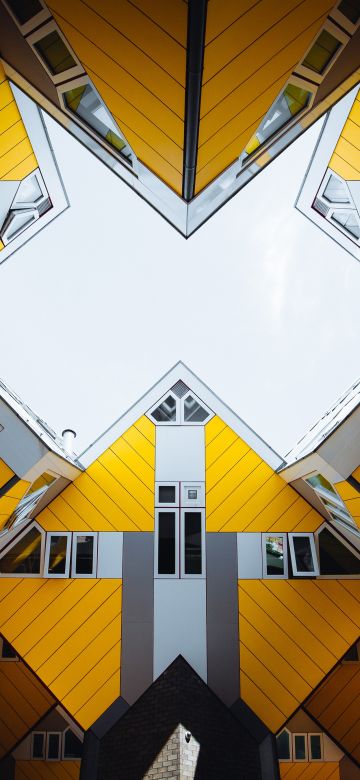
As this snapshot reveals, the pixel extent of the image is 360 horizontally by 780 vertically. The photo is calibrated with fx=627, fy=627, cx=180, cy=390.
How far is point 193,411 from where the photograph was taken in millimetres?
10055

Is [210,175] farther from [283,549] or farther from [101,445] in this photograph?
[283,549]

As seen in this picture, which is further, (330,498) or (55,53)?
(330,498)

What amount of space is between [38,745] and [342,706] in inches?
195

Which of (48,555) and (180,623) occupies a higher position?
(48,555)

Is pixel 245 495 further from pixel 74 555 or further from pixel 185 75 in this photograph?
pixel 185 75

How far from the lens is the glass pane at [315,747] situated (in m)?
10.2

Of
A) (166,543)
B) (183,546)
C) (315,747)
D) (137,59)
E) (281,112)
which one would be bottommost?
(315,747)

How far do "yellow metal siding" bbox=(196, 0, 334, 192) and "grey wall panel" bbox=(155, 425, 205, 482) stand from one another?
5.27m

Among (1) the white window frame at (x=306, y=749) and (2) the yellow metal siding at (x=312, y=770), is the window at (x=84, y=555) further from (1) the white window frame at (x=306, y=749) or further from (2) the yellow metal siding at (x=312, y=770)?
(2) the yellow metal siding at (x=312, y=770)

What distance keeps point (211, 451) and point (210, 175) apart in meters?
5.03

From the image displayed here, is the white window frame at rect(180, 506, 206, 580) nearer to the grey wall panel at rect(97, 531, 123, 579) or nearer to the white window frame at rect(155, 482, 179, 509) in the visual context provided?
the white window frame at rect(155, 482, 179, 509)

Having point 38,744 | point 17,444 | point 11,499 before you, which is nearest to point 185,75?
point 17,444

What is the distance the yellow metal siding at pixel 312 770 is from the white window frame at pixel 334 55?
9959 millimetres

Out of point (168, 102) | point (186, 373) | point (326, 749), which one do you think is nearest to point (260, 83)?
point (168, 102)
